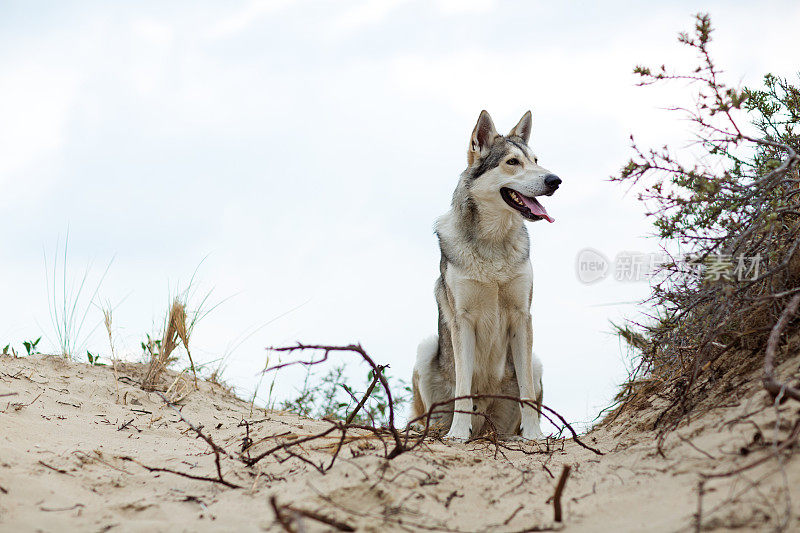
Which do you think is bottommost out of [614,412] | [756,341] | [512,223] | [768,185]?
[614,412]

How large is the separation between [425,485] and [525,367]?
10.1ft

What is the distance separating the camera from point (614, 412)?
564cm

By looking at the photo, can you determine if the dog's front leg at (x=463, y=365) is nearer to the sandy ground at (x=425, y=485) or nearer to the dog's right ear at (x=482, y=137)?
the sandy ground at (x=425, y=485)

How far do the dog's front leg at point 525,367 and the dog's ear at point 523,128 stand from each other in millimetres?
1789

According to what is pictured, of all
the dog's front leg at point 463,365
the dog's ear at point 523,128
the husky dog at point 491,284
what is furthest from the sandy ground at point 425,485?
the dog's ear at point 523,128

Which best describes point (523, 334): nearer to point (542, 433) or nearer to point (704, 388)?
point (542, 433)

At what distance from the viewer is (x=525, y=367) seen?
5996 mm

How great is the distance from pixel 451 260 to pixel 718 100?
9.91 ft

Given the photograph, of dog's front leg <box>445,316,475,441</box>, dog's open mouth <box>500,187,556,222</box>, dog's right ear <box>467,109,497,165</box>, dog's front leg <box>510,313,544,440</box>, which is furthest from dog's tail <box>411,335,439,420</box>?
dog's right ear <box>467,109,497,165</box>

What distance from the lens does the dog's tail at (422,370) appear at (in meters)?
6.62

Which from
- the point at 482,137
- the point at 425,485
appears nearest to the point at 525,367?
the point at 482,137

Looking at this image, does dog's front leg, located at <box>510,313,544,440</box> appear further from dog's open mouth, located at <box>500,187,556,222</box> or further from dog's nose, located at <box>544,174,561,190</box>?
dog's nose, located at <box>544,174,561,190</box>

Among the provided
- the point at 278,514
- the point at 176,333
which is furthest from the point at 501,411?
the point at 278,514

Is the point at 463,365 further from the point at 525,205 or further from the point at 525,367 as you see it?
the point at 525,205
